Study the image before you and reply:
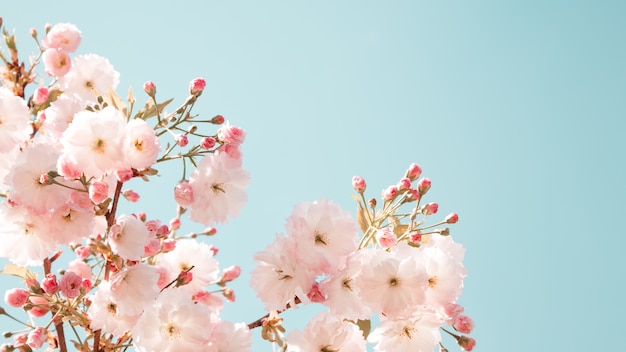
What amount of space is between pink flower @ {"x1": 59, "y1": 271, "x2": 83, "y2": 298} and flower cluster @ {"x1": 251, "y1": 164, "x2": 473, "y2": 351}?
473 millimetres

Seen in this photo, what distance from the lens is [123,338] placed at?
1639mm

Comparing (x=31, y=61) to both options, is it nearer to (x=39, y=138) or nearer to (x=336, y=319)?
(x=39, y=138)

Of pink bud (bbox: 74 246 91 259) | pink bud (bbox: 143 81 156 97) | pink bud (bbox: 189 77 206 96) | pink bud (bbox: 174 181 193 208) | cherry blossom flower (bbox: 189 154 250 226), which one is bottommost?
pink bud (bbox: 74 246 91 259)

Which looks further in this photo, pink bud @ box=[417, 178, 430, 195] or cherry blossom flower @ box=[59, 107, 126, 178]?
pink bud @ box=[417, 178, 430, 195]

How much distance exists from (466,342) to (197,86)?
3.44 ft

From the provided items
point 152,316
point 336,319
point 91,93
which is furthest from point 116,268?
point 91,93

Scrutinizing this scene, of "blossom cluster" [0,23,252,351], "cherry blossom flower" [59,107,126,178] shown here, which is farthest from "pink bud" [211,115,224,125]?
"cherry blossom flower" [59,107,126,178]

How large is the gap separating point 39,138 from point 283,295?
86cm

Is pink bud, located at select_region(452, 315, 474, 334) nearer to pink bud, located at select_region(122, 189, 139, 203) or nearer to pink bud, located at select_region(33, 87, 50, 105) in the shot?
pink bud, located at select_region(122, 189, 139, 203)

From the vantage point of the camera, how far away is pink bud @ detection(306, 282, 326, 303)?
4.74ft

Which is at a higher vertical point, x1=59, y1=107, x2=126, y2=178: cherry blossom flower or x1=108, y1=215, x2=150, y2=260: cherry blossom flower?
x1=59, y1=107, x2=126, y2=178: cherry blossom flower

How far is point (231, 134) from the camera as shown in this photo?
163 cm

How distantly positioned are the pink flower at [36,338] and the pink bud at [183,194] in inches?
19.6

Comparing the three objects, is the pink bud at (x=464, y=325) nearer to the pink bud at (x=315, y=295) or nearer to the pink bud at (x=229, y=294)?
the pink bud at (x=315, y=295)
